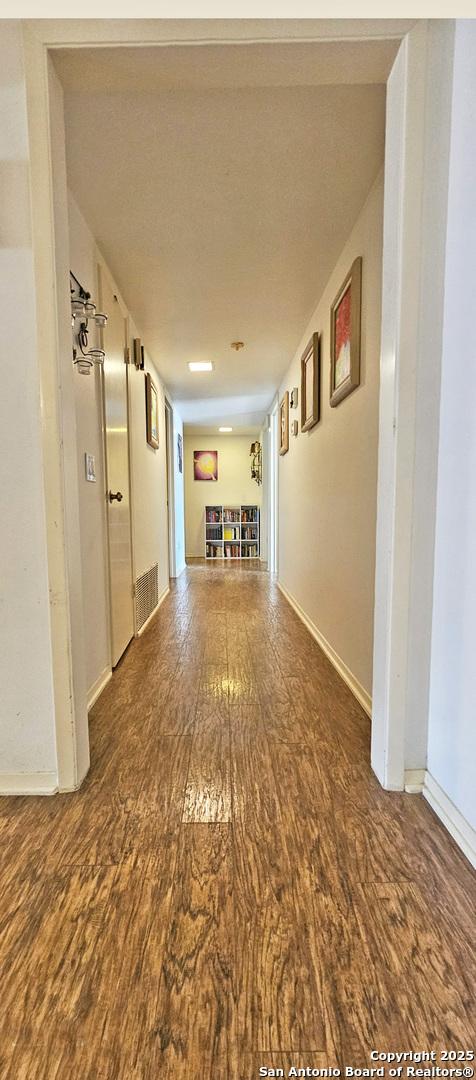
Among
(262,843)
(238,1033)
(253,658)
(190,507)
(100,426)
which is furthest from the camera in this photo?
(190,507)

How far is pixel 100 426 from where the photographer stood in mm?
2094

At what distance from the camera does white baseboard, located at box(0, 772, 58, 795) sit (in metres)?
1.27

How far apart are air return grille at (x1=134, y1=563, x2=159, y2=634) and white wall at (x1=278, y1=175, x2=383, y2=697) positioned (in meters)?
1.14

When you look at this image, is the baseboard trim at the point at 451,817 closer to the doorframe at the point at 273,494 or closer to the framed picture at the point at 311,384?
the framed picture at the point at 311,384

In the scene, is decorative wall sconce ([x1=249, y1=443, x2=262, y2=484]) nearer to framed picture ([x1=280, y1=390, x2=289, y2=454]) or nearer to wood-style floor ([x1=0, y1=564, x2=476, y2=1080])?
framed picture ([x1=280, y1=390, x2=289, y2=454])

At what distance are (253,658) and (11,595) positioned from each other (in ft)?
4.56

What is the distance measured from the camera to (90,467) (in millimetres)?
1890

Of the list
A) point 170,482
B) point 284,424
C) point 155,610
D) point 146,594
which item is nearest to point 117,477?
point 146,594

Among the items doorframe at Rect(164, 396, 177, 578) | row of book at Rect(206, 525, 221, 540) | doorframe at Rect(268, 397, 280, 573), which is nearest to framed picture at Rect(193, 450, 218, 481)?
row of book at Rect(206, 525, 221, 540)

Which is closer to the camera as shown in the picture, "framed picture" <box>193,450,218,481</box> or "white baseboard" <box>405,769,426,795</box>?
"white baseboard" <box>405,769,426,795</box>

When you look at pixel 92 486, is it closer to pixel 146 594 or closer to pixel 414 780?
pixel 146 594

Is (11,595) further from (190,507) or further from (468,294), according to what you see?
(190,507)

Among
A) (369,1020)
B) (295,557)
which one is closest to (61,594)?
(369,1020)

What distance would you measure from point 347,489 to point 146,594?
70.8 inches
